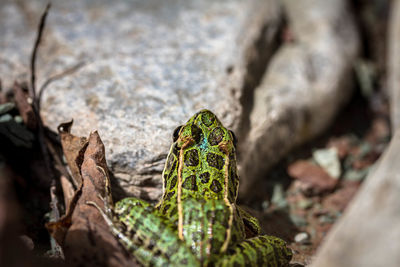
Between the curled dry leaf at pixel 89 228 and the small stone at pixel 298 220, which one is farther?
the small stone at pixel 298 220

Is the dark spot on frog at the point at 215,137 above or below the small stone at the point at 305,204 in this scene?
above

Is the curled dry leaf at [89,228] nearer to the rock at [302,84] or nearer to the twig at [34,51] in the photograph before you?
the twig at [34,51]

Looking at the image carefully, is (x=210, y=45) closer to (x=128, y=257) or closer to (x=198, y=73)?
(x=198, y=73)

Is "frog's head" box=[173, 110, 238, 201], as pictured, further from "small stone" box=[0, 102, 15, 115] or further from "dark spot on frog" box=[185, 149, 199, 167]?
"small stone" box=[0, 102, 15, 115]

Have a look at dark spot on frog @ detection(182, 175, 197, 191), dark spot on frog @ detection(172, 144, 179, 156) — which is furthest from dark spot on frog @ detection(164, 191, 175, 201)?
dark spot on frog @ detection(172, 144, 179, 156)

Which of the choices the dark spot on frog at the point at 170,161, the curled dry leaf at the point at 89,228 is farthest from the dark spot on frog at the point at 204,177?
the curled dry leaf at the point at 89,228

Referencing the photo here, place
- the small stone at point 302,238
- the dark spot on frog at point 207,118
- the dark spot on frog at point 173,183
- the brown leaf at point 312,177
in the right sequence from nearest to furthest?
the dark spot on frog at point 173,183 < the dark spot on frog at point 207,118 < the small stone at point 302,238 < the brown leaf at point 312,177

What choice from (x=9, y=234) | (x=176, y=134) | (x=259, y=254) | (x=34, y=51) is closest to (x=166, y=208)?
(x=176, y=134)
